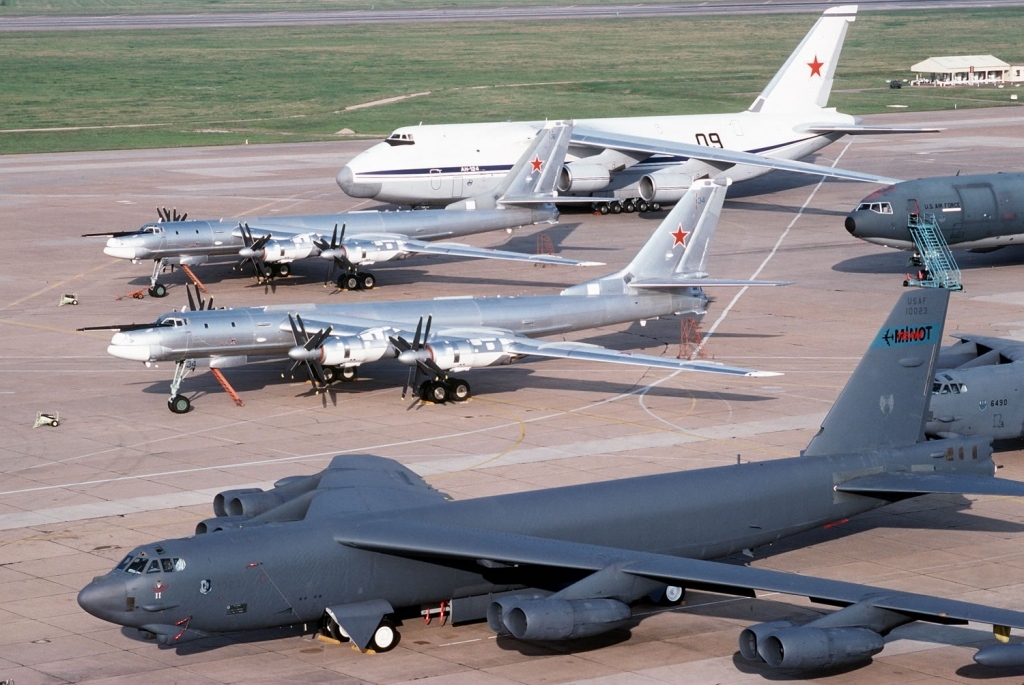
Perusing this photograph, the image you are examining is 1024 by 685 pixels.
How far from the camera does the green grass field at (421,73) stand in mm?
112000

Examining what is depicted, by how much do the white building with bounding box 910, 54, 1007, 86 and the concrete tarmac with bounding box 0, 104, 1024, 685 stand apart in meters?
65.1

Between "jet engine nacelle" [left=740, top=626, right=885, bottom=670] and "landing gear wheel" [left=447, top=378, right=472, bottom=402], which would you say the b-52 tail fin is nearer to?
"jet engine nacelle" [left=740, top=626, right=885, bottom=670]

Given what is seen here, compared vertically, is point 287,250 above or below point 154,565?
above

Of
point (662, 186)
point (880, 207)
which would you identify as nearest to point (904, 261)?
point (880, 207)

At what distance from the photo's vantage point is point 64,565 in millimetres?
28031

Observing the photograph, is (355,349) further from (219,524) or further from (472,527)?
(472,527)

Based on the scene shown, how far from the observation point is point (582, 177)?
231 feet

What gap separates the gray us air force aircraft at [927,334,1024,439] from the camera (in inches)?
1293

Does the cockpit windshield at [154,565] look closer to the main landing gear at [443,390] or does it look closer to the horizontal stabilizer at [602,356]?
the horizontal stabilizer at [602,356]

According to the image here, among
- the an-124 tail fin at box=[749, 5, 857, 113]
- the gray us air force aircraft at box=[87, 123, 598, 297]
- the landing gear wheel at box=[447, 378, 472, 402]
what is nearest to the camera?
the landing gear wheel at box=[447, 378, 472, 402]

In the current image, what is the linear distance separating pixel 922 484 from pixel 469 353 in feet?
50.6

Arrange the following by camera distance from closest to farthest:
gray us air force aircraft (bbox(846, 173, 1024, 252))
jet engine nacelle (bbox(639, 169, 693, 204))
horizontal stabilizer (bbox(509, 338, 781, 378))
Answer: horizontal stabilizer (bbox(509, 338, 781, 378)) → gray us air force aircraft (bbox(846, 173, 1024, 252)) → jet engine nacelle (bbox(639, 169, 693, 204))

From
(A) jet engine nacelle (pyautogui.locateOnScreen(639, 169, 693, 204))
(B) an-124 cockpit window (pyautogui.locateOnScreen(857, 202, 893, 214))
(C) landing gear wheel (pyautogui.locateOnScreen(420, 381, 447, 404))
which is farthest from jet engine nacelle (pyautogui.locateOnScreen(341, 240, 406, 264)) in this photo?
(A) jet engine nacelle (pyautogui.locateOnScreen(639, 169, 693, 204))

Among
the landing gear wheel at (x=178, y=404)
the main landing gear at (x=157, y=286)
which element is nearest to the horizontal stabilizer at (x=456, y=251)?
the main landing gear at (x=157, y=286)
